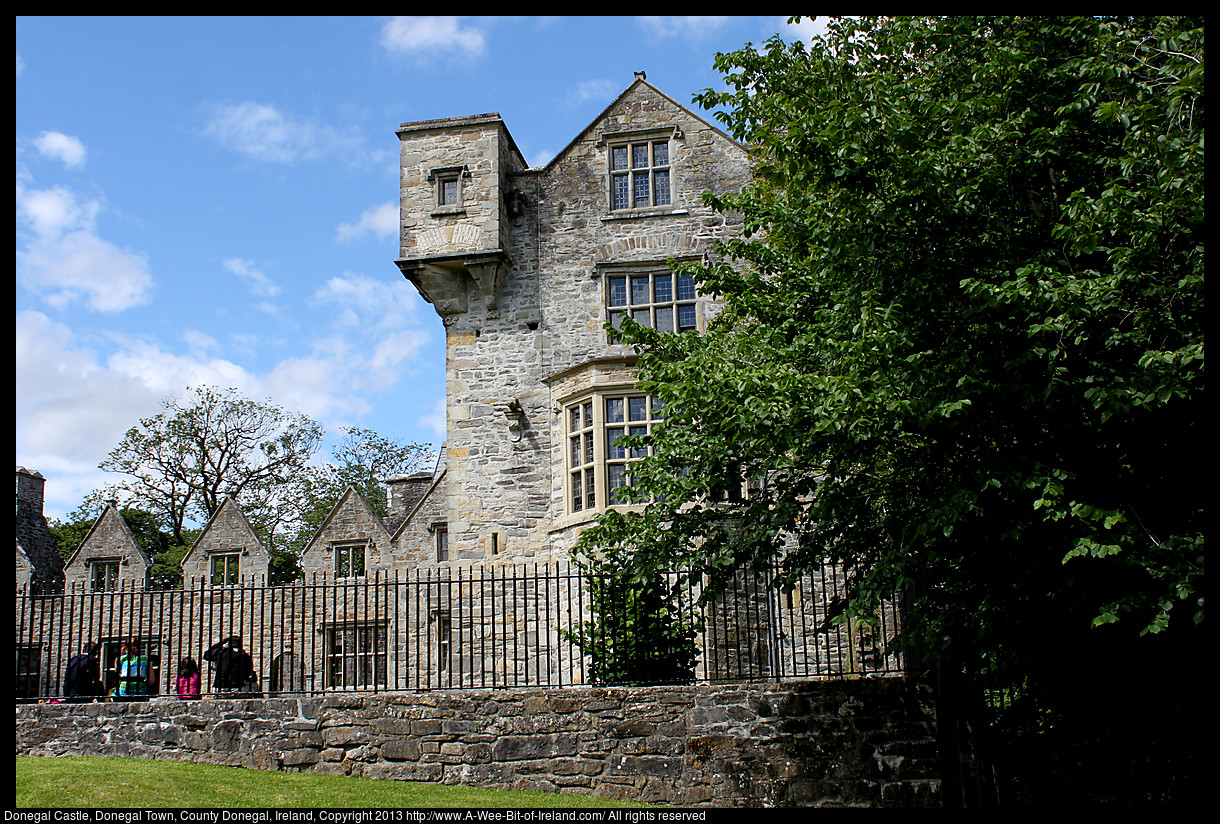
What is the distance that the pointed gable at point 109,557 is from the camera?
29141 millimetres

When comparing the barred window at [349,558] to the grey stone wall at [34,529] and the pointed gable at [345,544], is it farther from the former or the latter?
the grey stone wall at [34,529]

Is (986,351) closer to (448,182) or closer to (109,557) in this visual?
(448,182)

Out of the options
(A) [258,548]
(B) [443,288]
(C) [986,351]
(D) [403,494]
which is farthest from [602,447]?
(D) [403,494]

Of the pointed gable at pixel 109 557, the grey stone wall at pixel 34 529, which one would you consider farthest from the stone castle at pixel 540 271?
the grey stone wall at pixel 34 529

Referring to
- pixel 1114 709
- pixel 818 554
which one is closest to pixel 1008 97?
pixel 818 554

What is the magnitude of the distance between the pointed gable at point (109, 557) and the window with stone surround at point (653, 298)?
1933 cm

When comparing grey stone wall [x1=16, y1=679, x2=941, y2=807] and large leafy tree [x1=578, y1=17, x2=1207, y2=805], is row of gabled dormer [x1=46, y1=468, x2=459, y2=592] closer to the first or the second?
grey stone wall [x1=16, y1=679, x2=941, y2=807]

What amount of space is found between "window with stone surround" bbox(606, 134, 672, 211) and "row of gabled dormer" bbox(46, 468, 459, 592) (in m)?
10.7

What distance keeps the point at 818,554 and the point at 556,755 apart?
12.2 ft

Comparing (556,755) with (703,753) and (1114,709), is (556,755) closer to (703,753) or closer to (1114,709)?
(703,753)

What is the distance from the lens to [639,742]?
10.4 meters

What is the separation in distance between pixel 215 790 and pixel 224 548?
20943 mm

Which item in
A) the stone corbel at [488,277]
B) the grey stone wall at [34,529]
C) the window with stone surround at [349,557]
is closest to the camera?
the stone corbel at [488,277]

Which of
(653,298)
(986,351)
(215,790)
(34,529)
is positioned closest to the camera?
(986,351)
